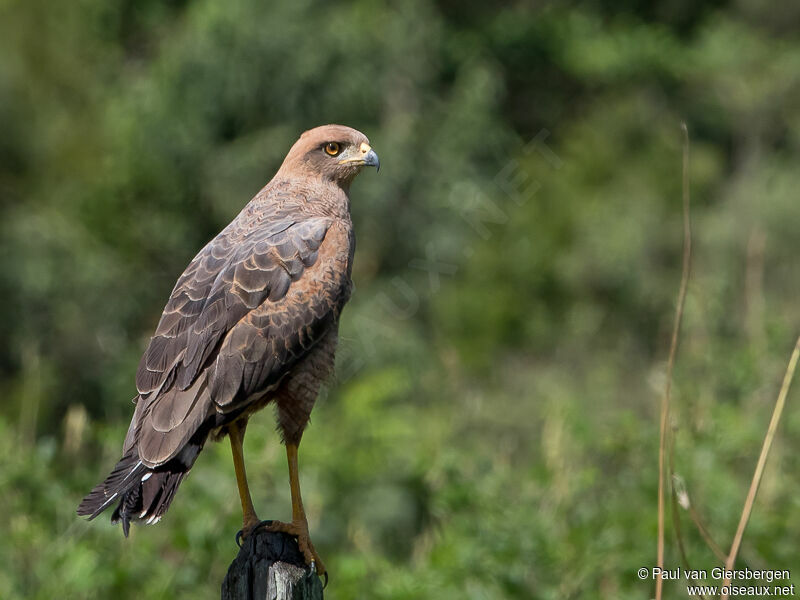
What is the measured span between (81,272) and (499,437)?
5287 millimetres

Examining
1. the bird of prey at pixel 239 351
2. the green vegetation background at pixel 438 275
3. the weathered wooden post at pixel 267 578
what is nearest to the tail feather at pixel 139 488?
the bird of prey at pixel 239 351

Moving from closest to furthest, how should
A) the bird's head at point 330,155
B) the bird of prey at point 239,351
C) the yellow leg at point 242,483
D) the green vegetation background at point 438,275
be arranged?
the bird of prey at point 239,351 → the yellow leg at point 242,483 → the bird's head at point 330,155 → the green vegetation background at point 438,275

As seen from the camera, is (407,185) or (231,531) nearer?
(231,531)

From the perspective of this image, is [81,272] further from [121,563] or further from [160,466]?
[160,466]

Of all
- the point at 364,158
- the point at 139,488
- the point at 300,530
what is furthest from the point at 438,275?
the point at 139,488

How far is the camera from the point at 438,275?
14281 millimetres

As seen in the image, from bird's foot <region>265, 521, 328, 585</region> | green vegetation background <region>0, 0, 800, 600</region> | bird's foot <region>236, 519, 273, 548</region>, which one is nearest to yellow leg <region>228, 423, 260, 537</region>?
bird's foot <region>236, 519, 273, 548</region>

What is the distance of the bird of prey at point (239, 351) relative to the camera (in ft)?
12.4

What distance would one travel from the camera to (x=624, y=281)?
51.3 ft

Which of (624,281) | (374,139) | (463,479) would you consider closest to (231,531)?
(463,479)

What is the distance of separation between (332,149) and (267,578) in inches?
80.3

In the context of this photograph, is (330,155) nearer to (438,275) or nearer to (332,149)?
(332,149)

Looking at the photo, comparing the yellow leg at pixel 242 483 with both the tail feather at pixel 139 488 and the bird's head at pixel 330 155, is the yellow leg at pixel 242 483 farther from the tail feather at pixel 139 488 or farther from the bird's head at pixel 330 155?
the bird's head at pixel 330 155

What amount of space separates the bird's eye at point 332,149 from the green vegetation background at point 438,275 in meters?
1.73
